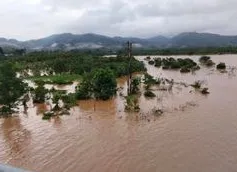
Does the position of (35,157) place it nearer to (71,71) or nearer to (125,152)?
(125,152)

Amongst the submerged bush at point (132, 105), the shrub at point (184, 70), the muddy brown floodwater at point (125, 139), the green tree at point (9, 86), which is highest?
the green tree at point (9, 86)

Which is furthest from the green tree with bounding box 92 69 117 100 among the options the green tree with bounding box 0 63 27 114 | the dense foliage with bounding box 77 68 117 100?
the green tree with bounding box 0 63 27 114

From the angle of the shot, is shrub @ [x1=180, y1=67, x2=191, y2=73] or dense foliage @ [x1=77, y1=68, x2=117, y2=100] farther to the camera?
shrub @ [x1=180, y1=67, x2=191, y2=73]

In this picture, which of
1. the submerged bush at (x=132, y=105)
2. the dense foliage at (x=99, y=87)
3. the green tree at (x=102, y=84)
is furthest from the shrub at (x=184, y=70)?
the submerged bush at (x=132, y=105)

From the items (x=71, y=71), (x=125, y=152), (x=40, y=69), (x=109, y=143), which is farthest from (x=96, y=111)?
(x=40, y=69)

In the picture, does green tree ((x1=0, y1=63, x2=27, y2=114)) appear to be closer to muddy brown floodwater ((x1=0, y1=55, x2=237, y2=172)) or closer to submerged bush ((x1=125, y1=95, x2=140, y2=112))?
muddy brown floodwater ((x1=0, y1=55, x2=237, y2=172))

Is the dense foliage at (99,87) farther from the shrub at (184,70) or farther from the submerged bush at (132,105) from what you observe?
the shrub at (184,70)

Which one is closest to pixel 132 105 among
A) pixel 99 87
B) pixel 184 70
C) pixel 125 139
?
pixel 99 87

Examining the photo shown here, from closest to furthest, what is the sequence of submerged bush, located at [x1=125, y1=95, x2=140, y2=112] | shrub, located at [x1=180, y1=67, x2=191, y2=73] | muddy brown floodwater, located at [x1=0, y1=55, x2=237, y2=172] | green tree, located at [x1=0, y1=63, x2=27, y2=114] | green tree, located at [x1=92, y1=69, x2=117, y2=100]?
muddy brown floodwater, located at [x1=0, y1=55, x2=237, y2=172] → green tree, located at [x1=0, y1=63, x2=27, y2=114] → submerged bush, located at [x1=125, y1=95, x2=140, y2=112] → green tree, located at [x1=92, y1=69, x2=117, y2=100] → shrub, located at [x1=180, y1=67, x2=191, y2=73]
